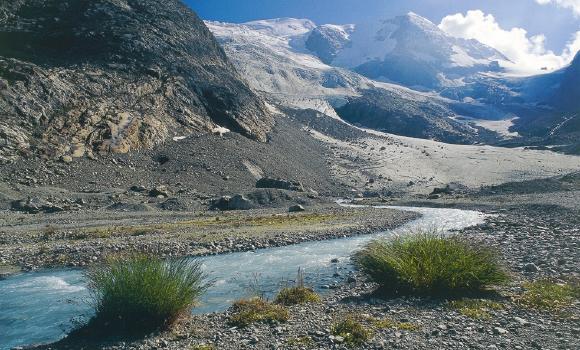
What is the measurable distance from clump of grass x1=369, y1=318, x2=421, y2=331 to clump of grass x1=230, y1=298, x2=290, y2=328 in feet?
6.99

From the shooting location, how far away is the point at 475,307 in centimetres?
1119

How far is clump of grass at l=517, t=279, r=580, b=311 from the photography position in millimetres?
11062

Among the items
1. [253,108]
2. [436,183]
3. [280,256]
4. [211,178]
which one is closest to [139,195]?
[211,178]

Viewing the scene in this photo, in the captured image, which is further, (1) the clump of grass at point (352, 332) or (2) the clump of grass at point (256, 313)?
(2) the clump of grass at point (256, 313)

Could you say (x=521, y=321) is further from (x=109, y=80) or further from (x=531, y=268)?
(x=109, y=80)

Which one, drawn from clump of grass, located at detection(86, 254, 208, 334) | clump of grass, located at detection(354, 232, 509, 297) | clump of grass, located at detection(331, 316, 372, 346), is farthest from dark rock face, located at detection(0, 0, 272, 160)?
clump of grass, located at detection(331, 316, 372, 346)

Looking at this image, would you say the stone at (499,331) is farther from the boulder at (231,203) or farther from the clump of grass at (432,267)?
the boulder at (231,203)

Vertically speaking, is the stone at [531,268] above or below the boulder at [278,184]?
below

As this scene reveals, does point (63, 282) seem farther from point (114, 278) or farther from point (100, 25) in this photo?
point (100, 25)

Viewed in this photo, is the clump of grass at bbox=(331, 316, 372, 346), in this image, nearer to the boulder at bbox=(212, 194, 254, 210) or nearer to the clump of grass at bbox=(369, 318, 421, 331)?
the clump of grass at bbox=(369, 318, 421, 331)

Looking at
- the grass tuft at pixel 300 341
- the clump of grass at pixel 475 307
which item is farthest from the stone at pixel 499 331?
the grass tuft at pixel 300 341

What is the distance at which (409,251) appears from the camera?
1341 centimetres

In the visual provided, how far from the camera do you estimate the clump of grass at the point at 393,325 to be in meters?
9.95

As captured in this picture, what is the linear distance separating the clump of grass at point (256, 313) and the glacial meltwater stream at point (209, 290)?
1603 millimetres
